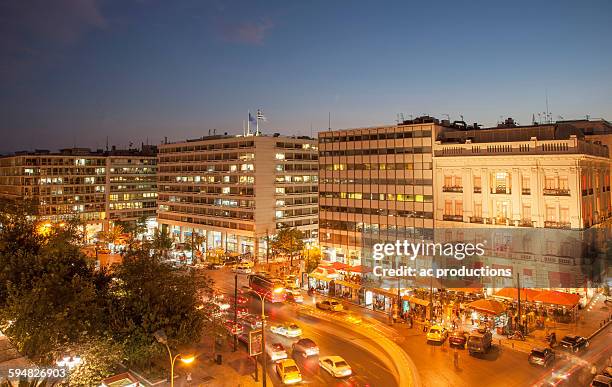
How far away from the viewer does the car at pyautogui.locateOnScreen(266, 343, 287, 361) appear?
35.8m

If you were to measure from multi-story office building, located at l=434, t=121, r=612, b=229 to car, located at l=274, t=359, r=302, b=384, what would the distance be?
3216 cm

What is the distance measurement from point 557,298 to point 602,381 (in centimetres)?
1369

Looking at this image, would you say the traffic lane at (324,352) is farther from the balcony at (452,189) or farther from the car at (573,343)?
the balcony at (452,189)

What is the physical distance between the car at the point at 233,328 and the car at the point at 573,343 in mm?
28583

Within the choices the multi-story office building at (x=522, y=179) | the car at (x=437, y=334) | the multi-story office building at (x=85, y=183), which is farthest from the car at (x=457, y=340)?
the multi-story office building at (x=85, y=183)

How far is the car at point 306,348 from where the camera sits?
119ft

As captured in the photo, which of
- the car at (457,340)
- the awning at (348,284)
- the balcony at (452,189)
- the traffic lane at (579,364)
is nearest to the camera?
the traffic lane at (579,364)

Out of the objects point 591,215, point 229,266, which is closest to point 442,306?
point 591,215

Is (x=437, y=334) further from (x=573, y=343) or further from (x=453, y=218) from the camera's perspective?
(x=453, y=218)

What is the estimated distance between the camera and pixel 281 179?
9656 cm

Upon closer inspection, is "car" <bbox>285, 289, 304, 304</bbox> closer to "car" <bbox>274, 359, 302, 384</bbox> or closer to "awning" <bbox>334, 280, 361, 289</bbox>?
"awning" <bbox>334, 280, 361, 289</bbox>

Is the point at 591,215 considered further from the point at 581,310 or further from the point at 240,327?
the point at 240,327

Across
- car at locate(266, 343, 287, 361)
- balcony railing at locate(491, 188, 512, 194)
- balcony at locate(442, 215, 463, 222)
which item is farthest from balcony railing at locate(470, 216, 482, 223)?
car at locate(266, 343, 287, 361)

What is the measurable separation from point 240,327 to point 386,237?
30376 mm
